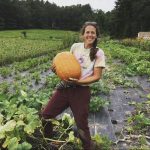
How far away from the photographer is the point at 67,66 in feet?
15.2

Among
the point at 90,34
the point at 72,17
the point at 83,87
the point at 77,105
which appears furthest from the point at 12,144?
the point at 72,17

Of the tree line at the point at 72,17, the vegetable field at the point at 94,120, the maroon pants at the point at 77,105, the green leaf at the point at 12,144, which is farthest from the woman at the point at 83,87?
the tree line at the point at 72,17

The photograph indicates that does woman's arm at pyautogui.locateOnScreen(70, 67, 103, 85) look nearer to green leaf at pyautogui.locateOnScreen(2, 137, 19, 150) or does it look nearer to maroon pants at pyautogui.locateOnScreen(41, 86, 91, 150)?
maroon pants at pyautogui.locateOnScreen(41, 86, 91, 150)

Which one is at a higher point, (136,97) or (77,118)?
(77,118)

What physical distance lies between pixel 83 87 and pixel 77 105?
22cm

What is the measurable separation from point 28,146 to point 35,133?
0.75 meters

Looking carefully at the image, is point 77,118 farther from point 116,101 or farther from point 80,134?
point 116,101

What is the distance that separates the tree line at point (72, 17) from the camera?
6650cm

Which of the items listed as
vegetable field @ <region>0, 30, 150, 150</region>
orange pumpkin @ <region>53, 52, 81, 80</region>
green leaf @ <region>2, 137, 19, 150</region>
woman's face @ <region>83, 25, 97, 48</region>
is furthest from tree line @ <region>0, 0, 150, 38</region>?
green leaf @ <region>2, 137, 19, 150</region>

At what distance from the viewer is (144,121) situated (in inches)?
240

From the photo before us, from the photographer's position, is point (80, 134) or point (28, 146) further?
point (80, 134)

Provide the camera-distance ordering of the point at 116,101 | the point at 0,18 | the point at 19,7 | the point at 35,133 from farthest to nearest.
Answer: the point at 19,7, the point at 0,18, the point at 116,101, the point at 35,133

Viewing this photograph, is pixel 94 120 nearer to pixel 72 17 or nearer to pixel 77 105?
pixel 77 105

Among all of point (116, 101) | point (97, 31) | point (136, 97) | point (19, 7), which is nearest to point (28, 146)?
point (97, 31)
